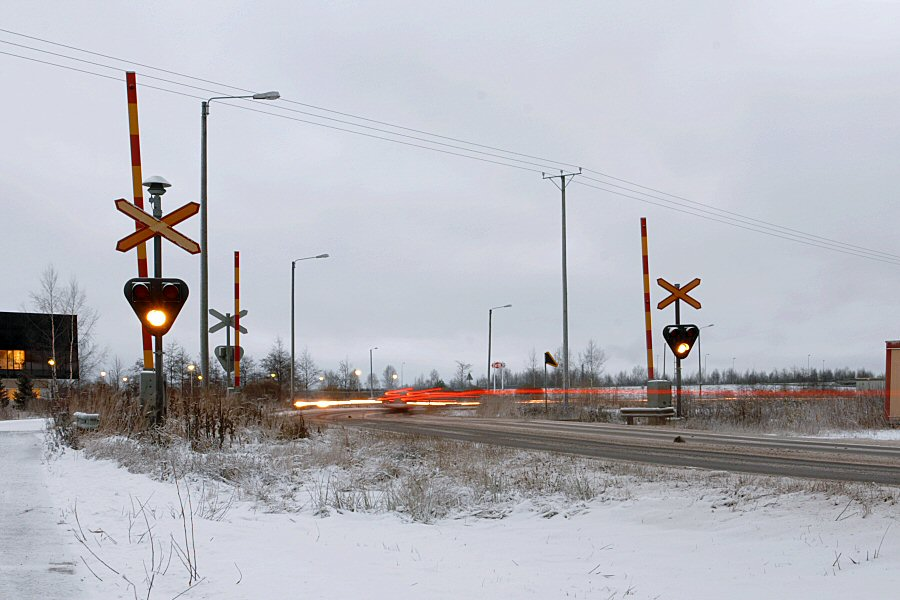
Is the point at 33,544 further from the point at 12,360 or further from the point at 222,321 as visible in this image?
the point at 12,360

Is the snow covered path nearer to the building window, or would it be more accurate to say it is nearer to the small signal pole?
the small signal pole

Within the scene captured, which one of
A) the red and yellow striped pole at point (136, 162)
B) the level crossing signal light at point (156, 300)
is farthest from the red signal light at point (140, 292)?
the red and yellow striped pole at point (136, 162)

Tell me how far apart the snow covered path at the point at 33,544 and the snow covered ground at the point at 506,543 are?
79mm

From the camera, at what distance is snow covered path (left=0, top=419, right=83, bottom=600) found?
4.77 meters

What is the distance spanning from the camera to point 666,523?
8.73 metres

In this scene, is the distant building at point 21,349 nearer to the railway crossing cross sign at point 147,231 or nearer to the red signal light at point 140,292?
the railway crossing cross sign at point 147,231

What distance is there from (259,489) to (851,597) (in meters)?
7.48

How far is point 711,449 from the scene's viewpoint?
46.3 feet

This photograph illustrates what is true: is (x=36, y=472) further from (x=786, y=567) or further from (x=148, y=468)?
(x=786, y=567)

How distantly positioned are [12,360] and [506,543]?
8070 centimetres

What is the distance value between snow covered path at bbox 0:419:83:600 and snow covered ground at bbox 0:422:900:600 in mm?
79

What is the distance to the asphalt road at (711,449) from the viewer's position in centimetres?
1103

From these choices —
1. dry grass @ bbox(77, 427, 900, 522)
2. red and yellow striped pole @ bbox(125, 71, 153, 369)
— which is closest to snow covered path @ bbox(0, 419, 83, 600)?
dry grass @ bbox(77, 427, 900, 522)

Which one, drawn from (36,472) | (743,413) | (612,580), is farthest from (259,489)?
(743,413)
